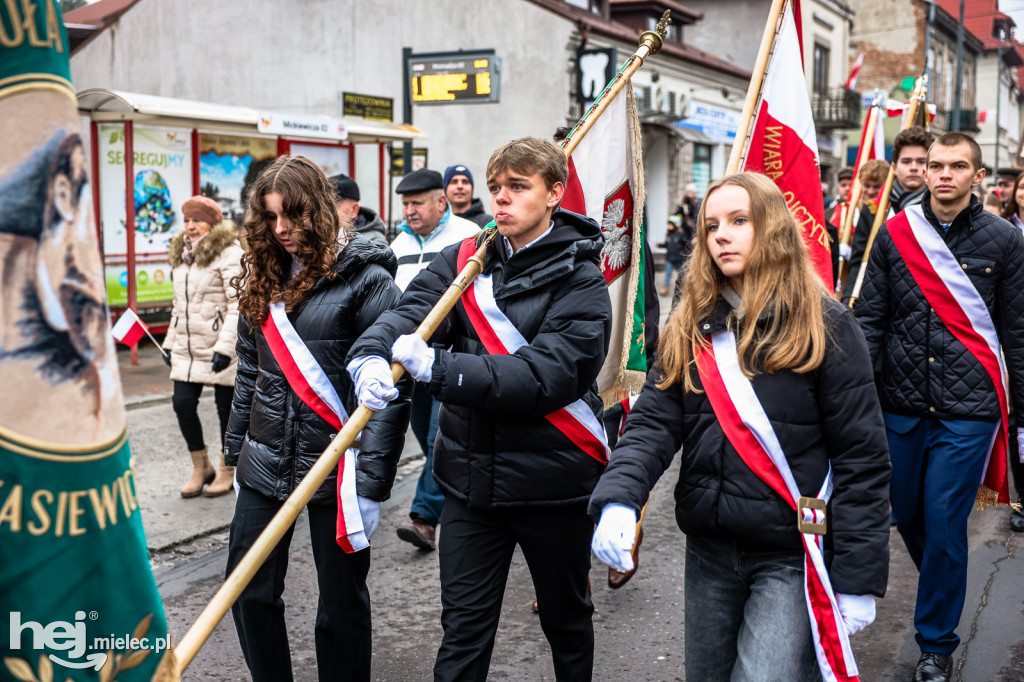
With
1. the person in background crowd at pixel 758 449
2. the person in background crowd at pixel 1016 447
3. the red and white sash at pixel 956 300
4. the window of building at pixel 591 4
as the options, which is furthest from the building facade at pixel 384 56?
the person in background crowd at pixel 758 449

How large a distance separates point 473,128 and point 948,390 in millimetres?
18104

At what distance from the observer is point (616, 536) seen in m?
2.37

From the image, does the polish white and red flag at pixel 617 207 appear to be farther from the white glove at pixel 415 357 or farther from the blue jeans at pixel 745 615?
the blue jeans at pixel 745 615

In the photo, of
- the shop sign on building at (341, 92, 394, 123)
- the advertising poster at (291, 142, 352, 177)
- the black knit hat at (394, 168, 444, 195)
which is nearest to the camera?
the black knit hat at (394, 168, 444, 195)

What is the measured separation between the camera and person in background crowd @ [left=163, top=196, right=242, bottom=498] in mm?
6414

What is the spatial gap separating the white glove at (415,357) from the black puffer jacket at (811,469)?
0.59 metres

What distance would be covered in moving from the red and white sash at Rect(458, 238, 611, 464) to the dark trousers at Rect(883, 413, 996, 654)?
1.57 meters

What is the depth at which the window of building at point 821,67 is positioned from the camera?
32094 millimetres

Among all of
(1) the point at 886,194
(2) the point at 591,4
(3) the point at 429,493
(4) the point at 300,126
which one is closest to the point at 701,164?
(2) the point at 591,4

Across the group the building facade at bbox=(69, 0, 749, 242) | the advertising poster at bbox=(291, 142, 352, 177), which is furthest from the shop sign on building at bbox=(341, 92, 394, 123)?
the building facade at bbox=(69, 0, 749, 242)

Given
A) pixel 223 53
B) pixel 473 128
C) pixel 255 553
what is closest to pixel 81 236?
pixel 255 553

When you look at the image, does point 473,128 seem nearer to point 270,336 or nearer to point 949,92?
point 270,336

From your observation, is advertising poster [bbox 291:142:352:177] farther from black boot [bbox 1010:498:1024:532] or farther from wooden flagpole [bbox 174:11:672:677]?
wooden flagpole [bbox 174:11:672:677]

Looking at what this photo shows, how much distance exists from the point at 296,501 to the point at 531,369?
763mm
